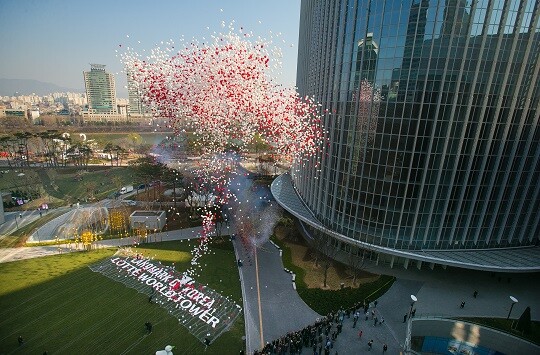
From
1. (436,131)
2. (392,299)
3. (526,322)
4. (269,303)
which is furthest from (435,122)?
(269,303)

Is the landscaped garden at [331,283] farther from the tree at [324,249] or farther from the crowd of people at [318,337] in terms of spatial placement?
the crowd of people at [318,337]

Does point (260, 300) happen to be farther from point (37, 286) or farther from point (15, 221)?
point (15, 221)

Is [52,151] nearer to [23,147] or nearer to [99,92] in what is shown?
[23,147]

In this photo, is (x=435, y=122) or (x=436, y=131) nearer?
(x=435, y=122)

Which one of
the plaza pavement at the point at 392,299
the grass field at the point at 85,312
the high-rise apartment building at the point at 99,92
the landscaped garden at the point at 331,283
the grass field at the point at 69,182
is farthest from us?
the high-rise apartment building at the point at 99,92

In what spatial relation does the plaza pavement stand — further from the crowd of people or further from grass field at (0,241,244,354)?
grass field at (0,241,244,354)

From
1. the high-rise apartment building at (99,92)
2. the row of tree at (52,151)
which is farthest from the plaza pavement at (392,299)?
the high-rise apartment building at (99,92)
